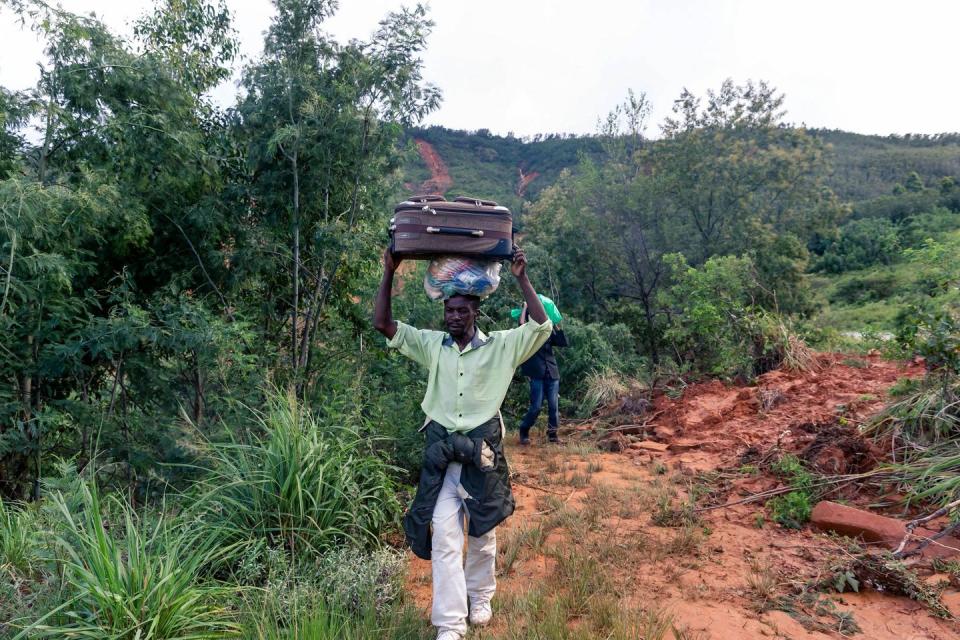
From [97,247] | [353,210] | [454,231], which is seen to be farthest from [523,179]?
[454,231]

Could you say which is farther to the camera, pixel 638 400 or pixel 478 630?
pixel 638 400

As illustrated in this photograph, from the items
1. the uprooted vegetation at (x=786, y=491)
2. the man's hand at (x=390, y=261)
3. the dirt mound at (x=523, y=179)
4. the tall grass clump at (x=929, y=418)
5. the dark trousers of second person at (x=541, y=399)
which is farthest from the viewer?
the dirt mound at (x=523, y=179)

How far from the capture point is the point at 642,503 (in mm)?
4836

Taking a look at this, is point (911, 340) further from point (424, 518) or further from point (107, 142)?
point (107, 142)

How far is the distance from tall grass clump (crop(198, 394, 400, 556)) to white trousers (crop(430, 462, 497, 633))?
35.2 inches

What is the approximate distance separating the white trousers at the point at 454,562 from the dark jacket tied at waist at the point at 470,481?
50 mm

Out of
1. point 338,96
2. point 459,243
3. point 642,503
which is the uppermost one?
point 338,96

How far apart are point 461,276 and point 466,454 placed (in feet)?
2.84

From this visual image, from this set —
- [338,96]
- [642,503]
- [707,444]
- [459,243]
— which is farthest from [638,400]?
[459,243]

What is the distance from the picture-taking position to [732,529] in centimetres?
429

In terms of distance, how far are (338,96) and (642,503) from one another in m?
4.50

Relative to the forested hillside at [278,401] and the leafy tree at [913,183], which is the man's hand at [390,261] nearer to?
the forested hillside at [278,401]

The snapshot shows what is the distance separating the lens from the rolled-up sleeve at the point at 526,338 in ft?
9.30

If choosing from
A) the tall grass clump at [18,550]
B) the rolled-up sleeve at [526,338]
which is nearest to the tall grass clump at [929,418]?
the rolled-up sleeve at [526,338]
